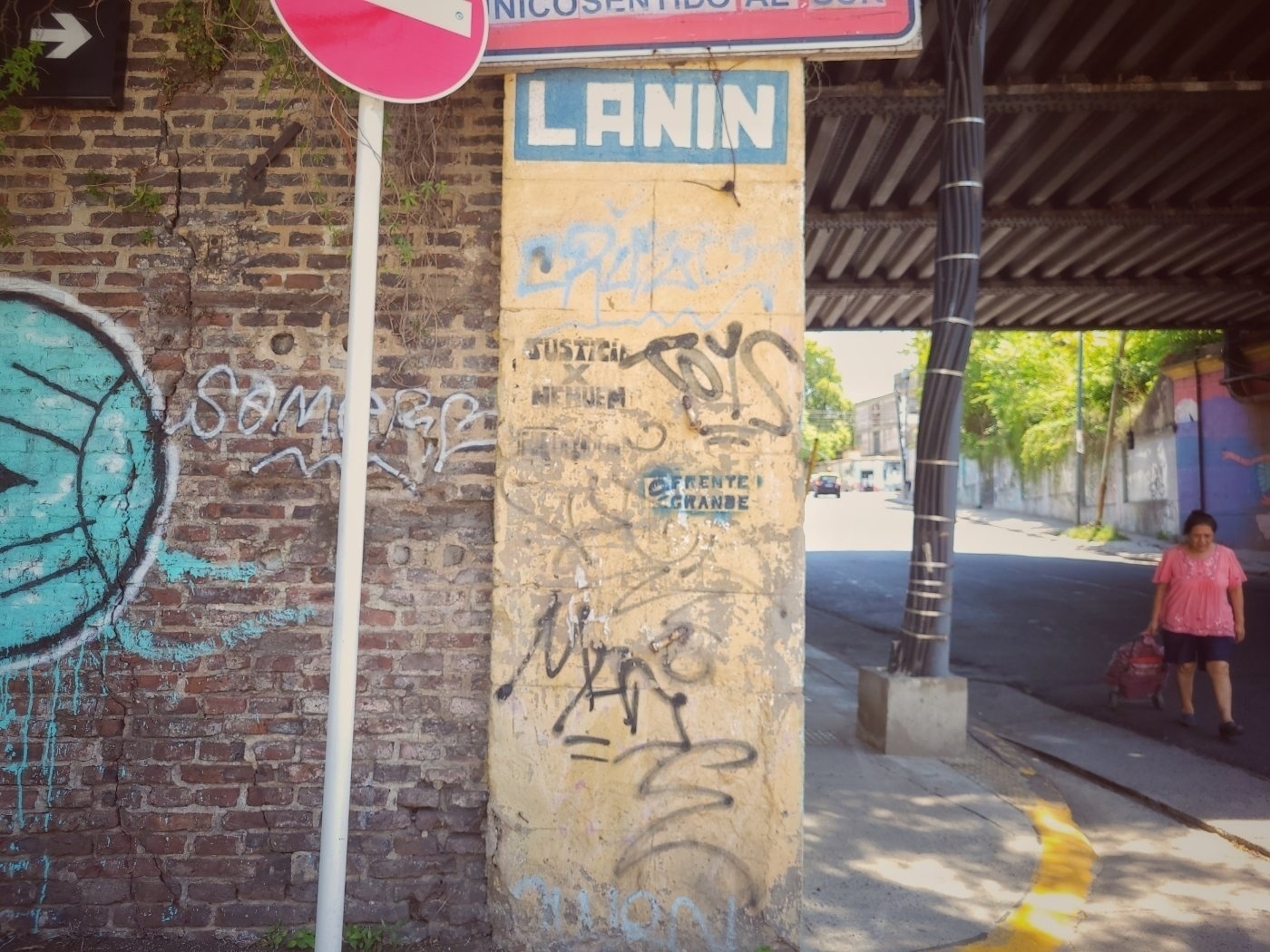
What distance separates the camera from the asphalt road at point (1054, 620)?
705cm

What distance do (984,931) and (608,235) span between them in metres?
3.03

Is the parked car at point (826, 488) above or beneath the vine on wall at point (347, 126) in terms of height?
beneath

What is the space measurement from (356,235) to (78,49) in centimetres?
198

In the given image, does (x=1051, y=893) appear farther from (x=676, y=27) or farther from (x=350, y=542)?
(x=676, y=27)

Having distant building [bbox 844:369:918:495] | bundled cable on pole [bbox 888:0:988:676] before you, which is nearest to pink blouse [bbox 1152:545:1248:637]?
bundled cable on pole [bbox 888:0:988:676]

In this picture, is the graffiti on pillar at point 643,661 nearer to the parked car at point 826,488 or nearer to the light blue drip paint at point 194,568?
the light blue drip paint at point 194,568

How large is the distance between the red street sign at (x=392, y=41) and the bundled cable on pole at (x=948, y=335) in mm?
3918

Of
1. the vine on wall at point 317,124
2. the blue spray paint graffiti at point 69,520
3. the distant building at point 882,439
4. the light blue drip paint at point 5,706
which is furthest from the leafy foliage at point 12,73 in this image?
the distant building at point 882,439

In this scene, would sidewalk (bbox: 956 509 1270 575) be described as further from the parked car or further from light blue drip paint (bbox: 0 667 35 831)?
light blue drip paint (bbox: 0 667 35 831)

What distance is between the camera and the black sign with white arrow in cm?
347

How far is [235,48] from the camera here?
3549mm

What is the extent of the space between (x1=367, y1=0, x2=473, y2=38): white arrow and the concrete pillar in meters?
0.85

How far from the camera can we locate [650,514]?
335 cm

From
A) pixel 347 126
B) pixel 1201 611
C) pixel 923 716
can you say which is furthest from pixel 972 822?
pixel 347 126
